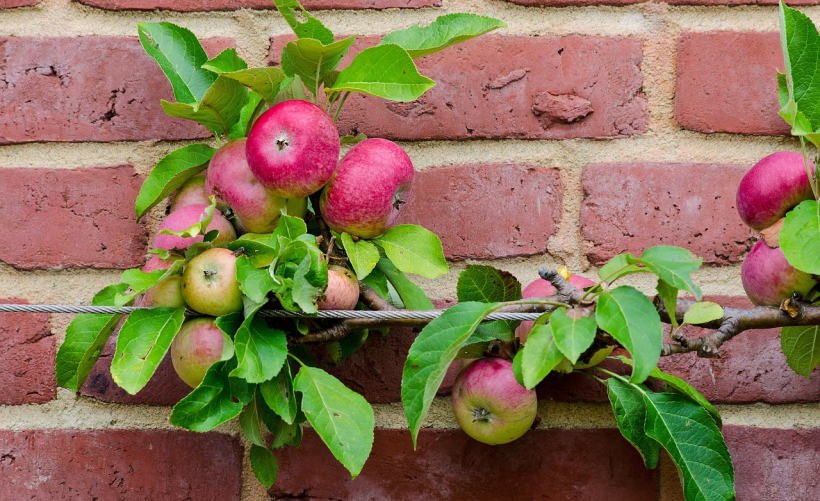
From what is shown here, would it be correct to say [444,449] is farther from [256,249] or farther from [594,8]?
[594,8]

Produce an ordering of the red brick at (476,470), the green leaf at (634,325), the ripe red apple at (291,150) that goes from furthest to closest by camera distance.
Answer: the red brick at (476,470), the ripe red apple at (291,150), the green leaf at (634,325)

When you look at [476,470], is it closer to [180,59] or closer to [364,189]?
[364,189]

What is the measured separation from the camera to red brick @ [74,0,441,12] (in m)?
0.73

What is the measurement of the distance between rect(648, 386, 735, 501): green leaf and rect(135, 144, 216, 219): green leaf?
16.7 inches

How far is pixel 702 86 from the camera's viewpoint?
728mm

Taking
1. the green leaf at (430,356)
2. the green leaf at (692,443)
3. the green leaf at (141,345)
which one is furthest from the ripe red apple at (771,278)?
the green leaf at (141,345)

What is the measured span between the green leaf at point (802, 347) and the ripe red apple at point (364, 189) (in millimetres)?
354

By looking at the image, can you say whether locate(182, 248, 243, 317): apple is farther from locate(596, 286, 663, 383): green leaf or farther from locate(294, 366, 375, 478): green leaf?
locate(596, 286, 663, 383): green leaf

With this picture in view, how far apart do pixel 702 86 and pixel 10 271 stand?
2.24 feet

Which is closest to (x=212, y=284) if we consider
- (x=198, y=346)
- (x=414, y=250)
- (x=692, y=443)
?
(x=198, y=346)

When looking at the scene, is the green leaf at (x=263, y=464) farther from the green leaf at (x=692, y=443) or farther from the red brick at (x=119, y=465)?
the green leaf at (x=692, y=443)

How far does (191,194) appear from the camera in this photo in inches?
25.5

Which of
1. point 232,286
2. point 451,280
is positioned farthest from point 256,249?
point 451,280

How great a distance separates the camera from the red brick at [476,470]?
694mm
